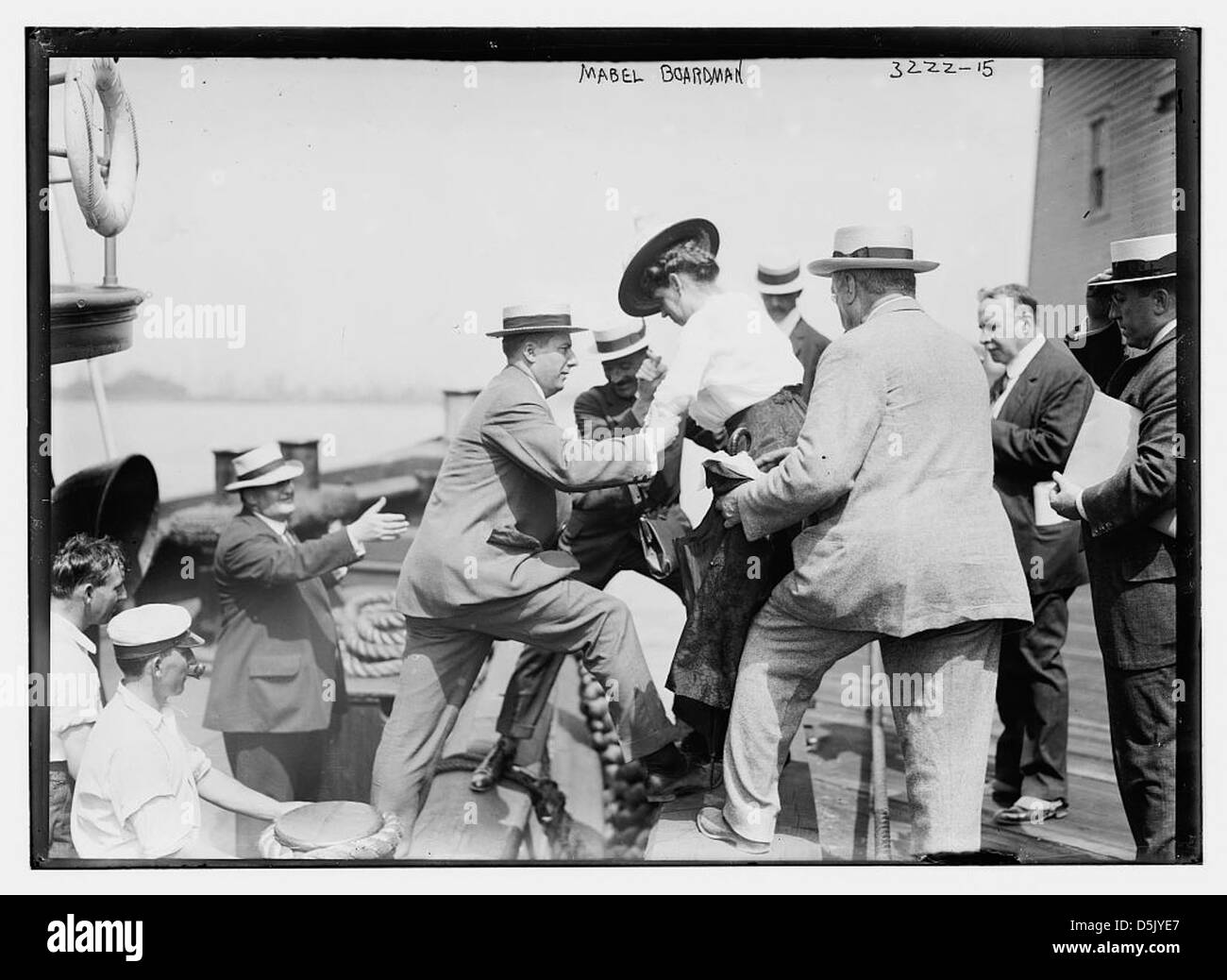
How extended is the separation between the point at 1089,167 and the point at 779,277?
3.77ft

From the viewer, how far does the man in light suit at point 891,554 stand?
4.53 m

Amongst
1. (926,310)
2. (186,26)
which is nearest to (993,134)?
(926,310)

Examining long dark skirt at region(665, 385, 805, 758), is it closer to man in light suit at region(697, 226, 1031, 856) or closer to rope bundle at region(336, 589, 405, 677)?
man in light suit at region(697, 226, 1031, 856)

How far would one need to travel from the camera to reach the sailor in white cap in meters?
4.82

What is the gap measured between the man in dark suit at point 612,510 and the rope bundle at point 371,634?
45 cm

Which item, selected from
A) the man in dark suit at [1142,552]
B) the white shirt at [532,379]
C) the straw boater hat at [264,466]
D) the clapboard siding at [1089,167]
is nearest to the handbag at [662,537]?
the white shirt at [532,379]

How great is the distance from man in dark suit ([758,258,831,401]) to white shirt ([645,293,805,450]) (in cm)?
3

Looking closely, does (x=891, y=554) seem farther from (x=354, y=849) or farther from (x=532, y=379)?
(x=354, y=849)
